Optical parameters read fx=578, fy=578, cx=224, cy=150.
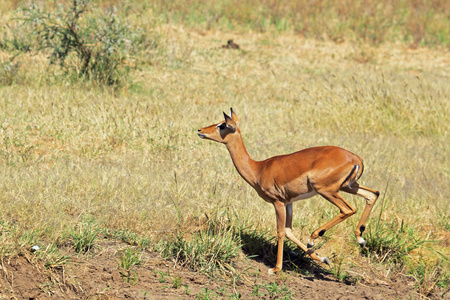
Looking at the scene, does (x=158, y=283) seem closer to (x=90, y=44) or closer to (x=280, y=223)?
(x=280, y=223)

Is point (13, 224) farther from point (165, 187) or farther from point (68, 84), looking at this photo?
point (68, 84)

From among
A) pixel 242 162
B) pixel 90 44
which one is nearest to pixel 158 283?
pixel 242 162

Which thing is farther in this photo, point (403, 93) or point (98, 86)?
point (403, 93)

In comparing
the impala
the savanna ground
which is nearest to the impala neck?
the impala

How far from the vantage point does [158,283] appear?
16.6 feet

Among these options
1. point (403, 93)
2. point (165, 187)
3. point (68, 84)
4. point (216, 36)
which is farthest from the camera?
point (216, 36)

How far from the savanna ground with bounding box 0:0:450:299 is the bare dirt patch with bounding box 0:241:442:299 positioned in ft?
0.06

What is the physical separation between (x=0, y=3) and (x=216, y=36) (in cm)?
639

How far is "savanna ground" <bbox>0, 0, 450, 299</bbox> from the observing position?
5227 millimetres

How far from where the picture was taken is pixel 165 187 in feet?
23.1

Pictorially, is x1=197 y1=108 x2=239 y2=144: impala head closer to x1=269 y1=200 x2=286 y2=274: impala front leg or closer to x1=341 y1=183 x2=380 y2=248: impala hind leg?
x1=269 y1=200 x2=286 y2=274: impala front leg

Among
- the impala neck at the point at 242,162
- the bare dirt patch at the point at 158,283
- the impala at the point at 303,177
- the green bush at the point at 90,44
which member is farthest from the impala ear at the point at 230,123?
the green bush at the point at 90,44

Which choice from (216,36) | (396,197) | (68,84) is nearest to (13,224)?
(396,197)

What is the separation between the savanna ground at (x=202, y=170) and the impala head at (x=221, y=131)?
70 centimetres
